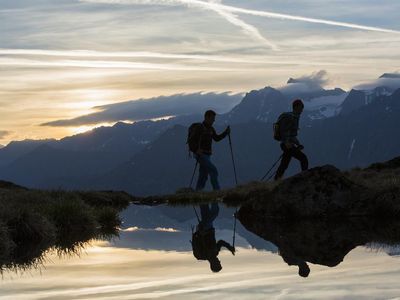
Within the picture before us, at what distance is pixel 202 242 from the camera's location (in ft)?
47.0

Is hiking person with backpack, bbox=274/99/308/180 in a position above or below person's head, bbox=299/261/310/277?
below

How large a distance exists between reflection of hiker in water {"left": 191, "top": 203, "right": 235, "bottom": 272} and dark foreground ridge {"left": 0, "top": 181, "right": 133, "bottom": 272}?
1.92 m

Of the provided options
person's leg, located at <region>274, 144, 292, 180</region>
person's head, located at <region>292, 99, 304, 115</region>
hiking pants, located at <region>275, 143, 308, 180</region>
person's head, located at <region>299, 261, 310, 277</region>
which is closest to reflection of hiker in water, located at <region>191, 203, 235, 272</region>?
person's head, located at <region>299, 261, 310, 277</region>

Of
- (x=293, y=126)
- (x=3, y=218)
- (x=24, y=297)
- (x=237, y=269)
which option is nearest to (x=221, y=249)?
(x=237, y=269)

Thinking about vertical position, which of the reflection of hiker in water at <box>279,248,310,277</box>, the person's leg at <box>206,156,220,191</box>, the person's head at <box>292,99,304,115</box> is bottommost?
the person's leg at <box>206,156,220,191</box>

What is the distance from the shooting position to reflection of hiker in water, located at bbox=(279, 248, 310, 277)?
9539 mm

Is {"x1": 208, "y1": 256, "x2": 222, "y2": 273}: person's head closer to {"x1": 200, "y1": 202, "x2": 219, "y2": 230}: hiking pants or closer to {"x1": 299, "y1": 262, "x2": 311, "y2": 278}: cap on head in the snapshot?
{"x1": 299, "y1": 262, "x2": 311, "y2": 278}: cap on head

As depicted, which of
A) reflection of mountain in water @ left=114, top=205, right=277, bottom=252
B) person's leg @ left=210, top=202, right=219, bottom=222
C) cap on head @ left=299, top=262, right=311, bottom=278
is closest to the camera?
cap on head @ left=299, top=262, right=311, bottom=278

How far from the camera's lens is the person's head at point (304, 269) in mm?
9337

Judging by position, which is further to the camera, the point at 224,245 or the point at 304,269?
the point at 224,245

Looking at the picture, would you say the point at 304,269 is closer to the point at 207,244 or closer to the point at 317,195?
the point at 207,244

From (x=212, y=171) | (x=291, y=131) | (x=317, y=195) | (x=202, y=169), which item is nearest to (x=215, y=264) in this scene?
(x=317, y=195)

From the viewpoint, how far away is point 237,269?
33.5 ft

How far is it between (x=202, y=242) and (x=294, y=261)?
12.4ft
